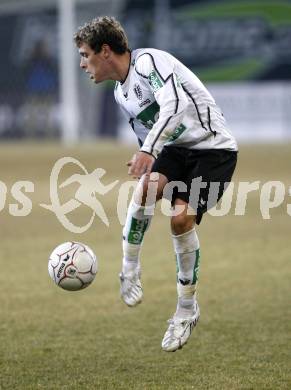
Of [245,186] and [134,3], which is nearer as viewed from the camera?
[245,186]

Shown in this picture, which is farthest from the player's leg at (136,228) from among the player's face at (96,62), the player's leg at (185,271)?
the player's face at (96,62)

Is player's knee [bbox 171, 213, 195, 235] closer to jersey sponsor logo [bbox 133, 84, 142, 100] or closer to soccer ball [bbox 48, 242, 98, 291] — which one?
soccer ball [bbox 48, 242, 98, 291]

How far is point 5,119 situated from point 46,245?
2667 centimetres

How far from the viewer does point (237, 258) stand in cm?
1186

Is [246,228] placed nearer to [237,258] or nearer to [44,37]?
[237,258]

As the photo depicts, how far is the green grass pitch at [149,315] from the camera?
6.31 m

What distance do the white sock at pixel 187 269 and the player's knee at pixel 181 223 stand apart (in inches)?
2.3

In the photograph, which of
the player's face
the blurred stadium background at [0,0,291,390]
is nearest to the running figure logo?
the blurred stadium background at [0,0,291,390]

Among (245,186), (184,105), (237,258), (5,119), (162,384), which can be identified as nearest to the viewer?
(162,384)

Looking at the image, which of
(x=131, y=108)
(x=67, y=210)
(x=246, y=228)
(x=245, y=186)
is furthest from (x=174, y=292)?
(x=245, y=186)

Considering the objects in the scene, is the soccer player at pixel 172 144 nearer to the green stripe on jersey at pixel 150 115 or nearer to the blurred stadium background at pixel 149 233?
the green stripe on jersey at pixel 150 115

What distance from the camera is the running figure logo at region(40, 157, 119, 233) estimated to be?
16188 millimetres

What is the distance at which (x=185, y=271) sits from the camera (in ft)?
23.3

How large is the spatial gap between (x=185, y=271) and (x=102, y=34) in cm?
180
